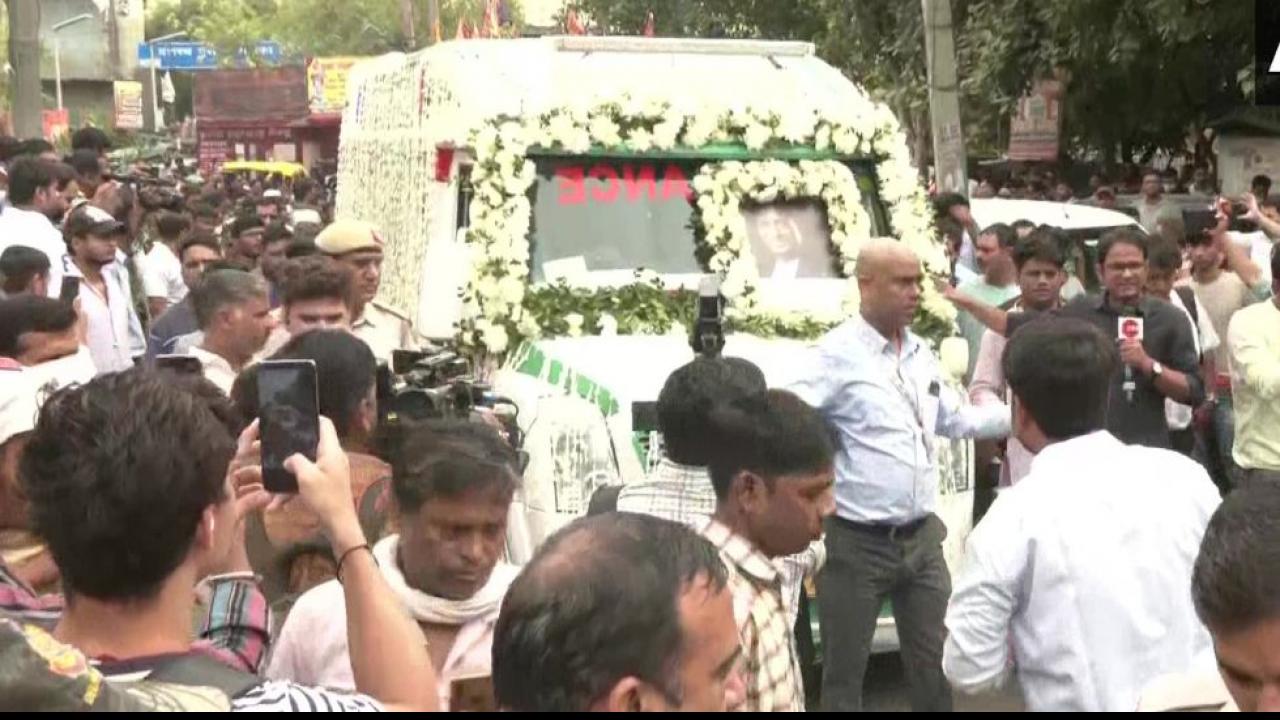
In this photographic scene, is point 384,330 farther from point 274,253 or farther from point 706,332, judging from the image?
point 706,332

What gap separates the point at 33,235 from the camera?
9.72 metres

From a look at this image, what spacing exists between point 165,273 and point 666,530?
392 inches

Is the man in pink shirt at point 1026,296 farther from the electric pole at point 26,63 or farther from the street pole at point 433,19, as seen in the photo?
the electric pole at point 26,63

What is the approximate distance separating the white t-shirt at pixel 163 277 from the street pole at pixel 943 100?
26.8ft

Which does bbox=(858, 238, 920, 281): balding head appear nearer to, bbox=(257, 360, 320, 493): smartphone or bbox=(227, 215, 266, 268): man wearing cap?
bbox=(257, 360, 320, 493): smartphone

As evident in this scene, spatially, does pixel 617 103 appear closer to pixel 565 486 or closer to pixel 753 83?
pixel 753 83

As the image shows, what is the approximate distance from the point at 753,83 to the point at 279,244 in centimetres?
313

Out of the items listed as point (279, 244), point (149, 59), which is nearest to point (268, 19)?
point (149, 59)

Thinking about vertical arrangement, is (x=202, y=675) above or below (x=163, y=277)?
below

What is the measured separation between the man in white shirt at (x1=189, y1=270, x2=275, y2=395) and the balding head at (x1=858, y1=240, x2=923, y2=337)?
2207 mm

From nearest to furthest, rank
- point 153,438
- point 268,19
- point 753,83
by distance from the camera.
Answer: point 153,438
point 753,83
point 268,19

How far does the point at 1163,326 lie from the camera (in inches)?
316

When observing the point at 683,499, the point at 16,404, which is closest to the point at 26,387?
the point at 16,404

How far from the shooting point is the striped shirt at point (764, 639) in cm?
379
